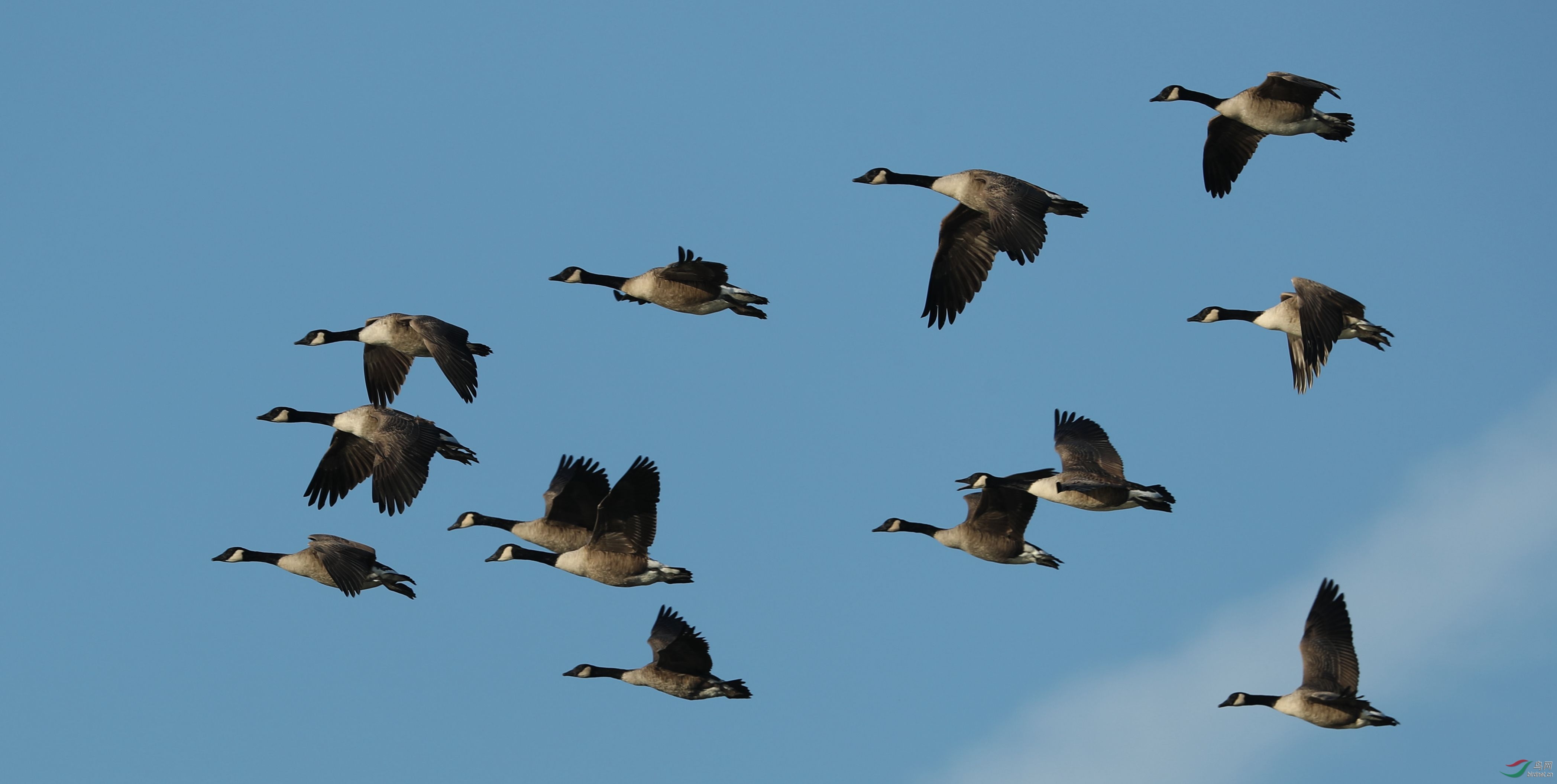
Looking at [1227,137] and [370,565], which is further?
[1227,137]

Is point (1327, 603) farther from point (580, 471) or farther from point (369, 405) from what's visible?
point (369, 405)

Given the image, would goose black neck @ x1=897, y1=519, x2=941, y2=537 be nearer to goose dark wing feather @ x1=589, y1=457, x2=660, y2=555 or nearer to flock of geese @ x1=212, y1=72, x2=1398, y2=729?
flock of geese @ x1=212, y1=72, x2=1398, y2=729

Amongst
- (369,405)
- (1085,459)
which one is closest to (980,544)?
(1085,459)

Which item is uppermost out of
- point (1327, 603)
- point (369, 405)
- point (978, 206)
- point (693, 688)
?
point (978, 206)

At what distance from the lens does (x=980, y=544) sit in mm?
25703

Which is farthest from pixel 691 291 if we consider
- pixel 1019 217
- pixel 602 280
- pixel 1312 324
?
pixel 1312 324

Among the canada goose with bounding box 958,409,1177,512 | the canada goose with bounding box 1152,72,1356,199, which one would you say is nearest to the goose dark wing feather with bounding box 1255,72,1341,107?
the canada goose with bounding box 1152,72,1356,199

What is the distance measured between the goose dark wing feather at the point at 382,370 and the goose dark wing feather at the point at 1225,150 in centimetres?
1211

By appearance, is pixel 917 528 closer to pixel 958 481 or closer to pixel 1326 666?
pixel 958 481

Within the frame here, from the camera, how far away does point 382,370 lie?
26.1 meters

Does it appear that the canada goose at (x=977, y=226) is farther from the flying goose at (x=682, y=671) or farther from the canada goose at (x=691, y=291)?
the flying goose at (x=682, y=671)

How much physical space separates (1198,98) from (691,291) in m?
8.40

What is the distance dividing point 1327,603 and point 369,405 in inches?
539

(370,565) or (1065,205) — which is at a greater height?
(1065,205)
